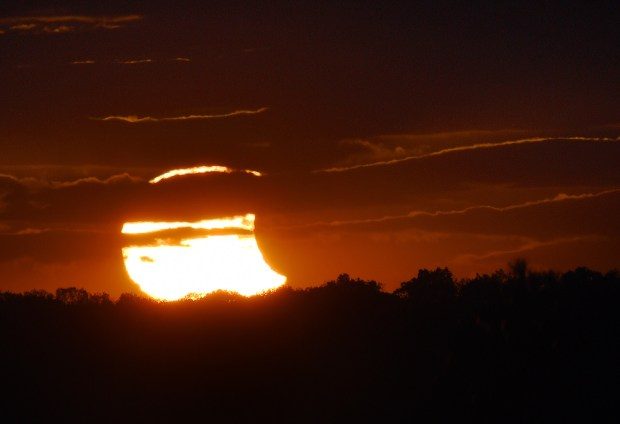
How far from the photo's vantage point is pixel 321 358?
230 feet

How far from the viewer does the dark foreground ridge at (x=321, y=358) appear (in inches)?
2405

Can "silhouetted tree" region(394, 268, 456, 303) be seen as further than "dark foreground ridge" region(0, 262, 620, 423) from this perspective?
Yes

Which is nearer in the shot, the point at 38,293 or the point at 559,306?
the point at 559,306

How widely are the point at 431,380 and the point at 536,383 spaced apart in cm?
542

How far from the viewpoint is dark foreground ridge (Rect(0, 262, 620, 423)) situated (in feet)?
200

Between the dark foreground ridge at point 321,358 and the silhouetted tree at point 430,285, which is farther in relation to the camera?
the silhouetted tree at point 430,285

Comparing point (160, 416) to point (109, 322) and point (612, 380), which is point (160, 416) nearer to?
point (109, 322)

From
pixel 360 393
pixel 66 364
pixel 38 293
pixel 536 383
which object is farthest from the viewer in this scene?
pixel 38 293

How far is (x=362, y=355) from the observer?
6950cm

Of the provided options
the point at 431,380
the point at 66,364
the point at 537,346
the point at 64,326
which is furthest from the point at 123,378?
the point at 537,346

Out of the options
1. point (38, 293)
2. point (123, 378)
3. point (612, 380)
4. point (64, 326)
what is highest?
point (38, 293)

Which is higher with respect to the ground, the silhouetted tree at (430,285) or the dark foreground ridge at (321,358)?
the silhouetted tree at (430,285)

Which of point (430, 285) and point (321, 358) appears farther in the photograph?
point (430, 285)

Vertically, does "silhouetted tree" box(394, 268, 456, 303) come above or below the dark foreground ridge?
above
